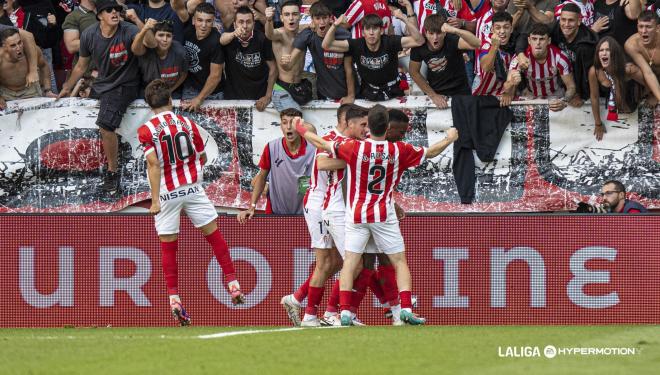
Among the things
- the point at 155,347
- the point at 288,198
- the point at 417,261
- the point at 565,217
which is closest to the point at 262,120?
the point at 288,198

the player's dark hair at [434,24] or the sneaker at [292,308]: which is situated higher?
the player's dark hair at [434,24]

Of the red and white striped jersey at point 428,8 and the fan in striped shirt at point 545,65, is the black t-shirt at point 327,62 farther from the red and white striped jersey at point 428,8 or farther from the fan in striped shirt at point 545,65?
the fan in striped shirt at point 545,65

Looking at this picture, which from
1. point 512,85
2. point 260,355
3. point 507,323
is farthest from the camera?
point 512,85

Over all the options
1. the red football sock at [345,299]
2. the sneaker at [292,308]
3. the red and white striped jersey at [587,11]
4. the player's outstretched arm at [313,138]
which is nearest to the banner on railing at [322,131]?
the red and white striped jersey at [587,11]

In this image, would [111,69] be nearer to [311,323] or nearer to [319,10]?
[319,10]

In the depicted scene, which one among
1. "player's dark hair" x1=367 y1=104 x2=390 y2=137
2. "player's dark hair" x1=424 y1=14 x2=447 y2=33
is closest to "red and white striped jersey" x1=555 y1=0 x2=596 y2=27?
"player's dark hair" x1=424 y1=14 x2=447 y2=33

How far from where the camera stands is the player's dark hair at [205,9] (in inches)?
555

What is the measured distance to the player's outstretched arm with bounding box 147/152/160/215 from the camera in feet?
36.7

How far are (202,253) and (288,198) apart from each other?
1085 mm

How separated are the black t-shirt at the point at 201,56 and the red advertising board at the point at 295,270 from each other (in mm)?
2151

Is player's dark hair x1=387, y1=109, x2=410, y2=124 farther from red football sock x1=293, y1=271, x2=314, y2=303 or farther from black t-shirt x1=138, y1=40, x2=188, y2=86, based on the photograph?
black t-shirt x1=138, y1=40, x2=188, y2=86

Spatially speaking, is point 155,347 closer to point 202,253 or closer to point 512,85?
point 202,253

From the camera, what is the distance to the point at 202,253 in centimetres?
1297

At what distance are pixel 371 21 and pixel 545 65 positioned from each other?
2014 millimetres
